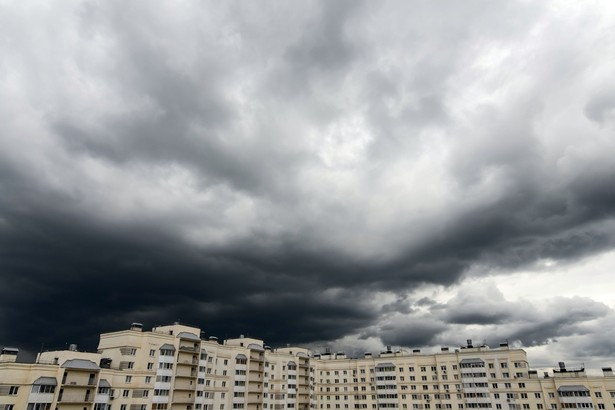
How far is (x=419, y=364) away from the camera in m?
153

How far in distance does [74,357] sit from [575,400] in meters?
138

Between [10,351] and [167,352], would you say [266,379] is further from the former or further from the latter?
[10,351]

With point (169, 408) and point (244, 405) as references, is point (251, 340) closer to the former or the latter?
point (244, 405)

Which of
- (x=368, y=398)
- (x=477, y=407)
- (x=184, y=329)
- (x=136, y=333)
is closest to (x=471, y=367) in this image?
(x=477, y=407)

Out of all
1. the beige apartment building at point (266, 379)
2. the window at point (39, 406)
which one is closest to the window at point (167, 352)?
the beige apartment building at point (266, 379)

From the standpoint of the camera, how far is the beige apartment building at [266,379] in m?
85.9

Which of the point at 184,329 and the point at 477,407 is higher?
the point at 184,329

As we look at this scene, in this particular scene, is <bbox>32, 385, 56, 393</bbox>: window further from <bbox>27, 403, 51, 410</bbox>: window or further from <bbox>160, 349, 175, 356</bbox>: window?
<bbox>160, 349, 175, 356</bbox>: window

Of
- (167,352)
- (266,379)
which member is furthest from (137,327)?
(266,379)

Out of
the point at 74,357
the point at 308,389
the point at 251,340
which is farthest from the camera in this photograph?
the point at 308,389

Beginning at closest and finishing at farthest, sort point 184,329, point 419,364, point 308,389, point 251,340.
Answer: point 184,329 → point 251,340 → point 419,364 → point 308,389

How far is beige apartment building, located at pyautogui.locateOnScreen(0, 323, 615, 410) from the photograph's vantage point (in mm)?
85938

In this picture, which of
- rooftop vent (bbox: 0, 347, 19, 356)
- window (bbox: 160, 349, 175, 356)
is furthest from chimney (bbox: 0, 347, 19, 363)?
window (bbox: 160, 349, 175, 356)

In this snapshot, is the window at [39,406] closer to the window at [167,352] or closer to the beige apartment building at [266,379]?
the beige apartment building at [266,379]
